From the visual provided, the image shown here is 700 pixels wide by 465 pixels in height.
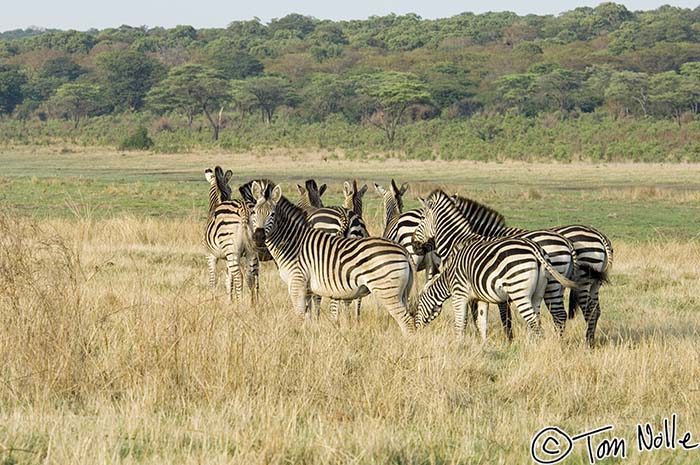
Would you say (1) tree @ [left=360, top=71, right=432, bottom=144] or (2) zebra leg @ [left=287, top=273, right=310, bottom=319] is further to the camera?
(1) tree @ [left=360, top=71, right=432, bottom=144]

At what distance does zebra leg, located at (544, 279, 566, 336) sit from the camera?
8.51 metres

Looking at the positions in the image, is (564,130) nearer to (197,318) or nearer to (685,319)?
(685,319)

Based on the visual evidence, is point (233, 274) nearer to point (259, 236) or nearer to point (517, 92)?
point (259, 236)

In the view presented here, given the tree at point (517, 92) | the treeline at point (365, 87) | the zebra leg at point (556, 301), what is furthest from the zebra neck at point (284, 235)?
the tree at point (517, 92)

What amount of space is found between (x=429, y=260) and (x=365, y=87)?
55.7 meters

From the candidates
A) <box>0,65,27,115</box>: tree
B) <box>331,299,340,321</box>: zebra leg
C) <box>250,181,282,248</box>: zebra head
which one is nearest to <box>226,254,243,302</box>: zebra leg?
<box>331,299,340,321</box>: zebra leg

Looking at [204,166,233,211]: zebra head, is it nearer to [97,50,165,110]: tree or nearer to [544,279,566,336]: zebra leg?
[544,279,566,336]: zebra leg

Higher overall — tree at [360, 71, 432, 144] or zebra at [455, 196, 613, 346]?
tree at [360, 71, 432, 144]

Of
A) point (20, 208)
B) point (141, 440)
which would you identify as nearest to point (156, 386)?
point (141, 440)

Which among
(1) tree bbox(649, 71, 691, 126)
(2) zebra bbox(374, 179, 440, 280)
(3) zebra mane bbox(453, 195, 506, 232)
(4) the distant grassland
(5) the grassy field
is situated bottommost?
(4) the distant grassland

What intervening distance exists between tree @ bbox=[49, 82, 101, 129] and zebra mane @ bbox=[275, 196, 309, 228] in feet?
209

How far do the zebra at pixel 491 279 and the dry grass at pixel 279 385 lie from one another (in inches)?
9.6

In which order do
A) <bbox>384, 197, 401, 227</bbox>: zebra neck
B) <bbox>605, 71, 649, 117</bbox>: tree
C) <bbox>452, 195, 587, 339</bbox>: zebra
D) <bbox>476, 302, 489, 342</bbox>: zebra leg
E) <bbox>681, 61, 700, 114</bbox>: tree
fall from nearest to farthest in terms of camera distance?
<bbox>452, 195, 587, 339</bbox>: zebra, <bbox>476, 302, 489, 342</bbox>: zebra leg, <bbox>384, 197, 401, 227</bbox>: zebra neck, <bbox>681, 61, 700, 114</bbox>: tree, <bbox>605, 71, 649, 117</bbox>: tree

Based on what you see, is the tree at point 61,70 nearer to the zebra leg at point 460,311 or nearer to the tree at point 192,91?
the tree at point 192,91
